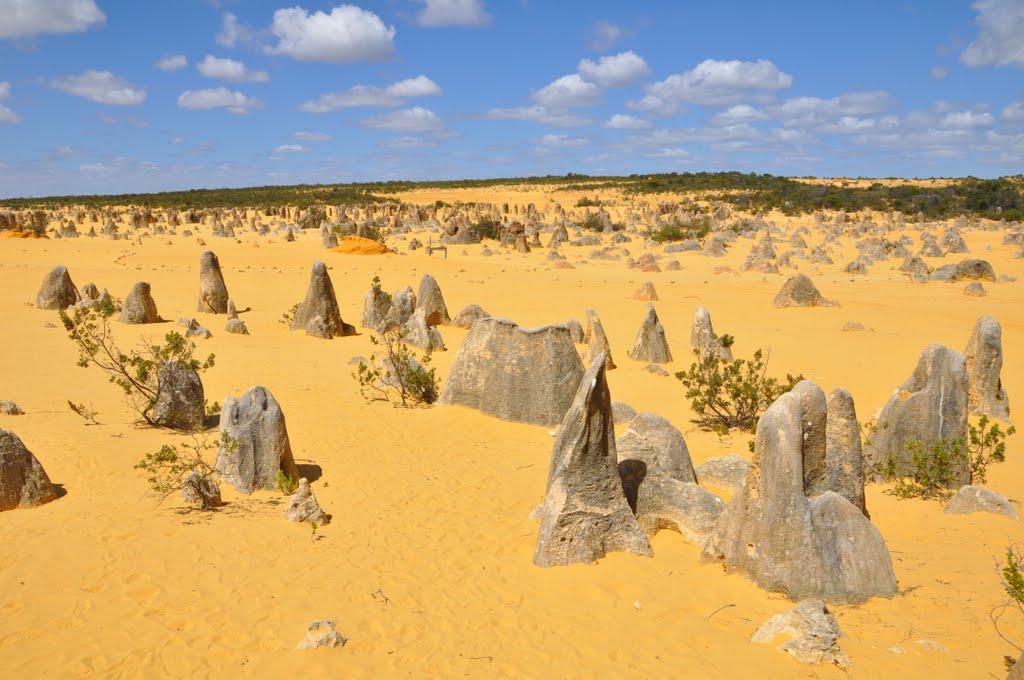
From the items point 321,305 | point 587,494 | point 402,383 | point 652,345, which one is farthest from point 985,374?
point 321,305

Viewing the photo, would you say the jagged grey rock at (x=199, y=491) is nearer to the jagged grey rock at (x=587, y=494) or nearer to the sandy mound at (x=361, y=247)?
the jagged grey rock at (x=587, y=494)

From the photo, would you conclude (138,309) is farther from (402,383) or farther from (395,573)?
(395,573)

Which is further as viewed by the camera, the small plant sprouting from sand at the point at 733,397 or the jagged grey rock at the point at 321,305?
the jagged grey rock at the point at 321,305

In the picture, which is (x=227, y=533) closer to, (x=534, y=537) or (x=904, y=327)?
(x=534, y=537)

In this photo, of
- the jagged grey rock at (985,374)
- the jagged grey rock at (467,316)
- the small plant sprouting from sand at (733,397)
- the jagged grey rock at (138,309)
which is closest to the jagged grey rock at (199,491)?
the small plant sprouting from sand at (733,397)

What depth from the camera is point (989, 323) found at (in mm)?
9711

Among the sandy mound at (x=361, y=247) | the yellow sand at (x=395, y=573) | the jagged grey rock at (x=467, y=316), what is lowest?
the yellow sand at (x=395, y=573)

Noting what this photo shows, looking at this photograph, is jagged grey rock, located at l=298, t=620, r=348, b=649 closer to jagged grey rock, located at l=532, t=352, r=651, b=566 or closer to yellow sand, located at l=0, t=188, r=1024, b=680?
yellow sand, located at l=0, t=188, r=1024, b=680

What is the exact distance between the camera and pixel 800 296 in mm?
19766

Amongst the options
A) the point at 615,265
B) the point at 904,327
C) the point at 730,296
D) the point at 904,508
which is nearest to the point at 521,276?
the point at 615,265

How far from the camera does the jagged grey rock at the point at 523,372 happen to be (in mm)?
9984

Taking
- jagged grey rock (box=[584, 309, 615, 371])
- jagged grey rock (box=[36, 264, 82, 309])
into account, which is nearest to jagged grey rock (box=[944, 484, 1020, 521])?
jagged grey rock (box=[584, 309, 615, 371])

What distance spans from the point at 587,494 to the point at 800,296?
1558 cm

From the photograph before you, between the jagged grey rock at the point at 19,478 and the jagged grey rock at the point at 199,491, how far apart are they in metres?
1.25
